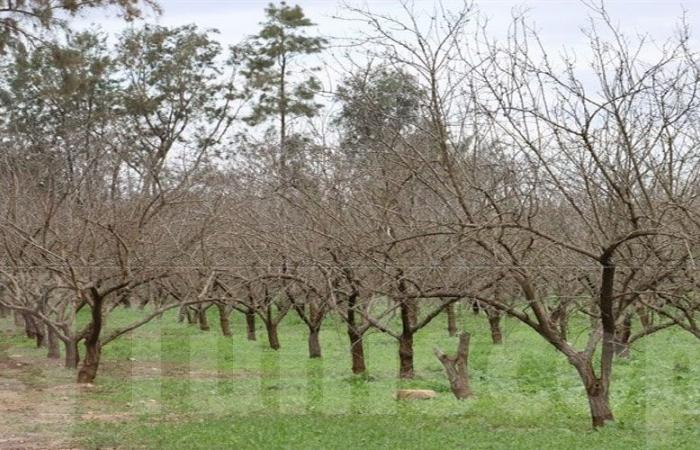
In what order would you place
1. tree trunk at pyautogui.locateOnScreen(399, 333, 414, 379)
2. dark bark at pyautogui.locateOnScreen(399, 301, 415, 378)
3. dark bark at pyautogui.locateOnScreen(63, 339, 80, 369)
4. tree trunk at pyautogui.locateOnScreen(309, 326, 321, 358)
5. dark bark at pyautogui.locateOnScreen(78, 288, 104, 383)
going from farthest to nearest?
tree trunk at pyautogui.locateOnScreen(309, 326, 321, 358) < dark bark at pyautogui.locateOnScreen(63, 339, 80, 369) < tree trunk at pyautogui.locateOnScreen(399, 333, 414, 379) < dark bark at pyautogui.locateOnScreen(78, 288, 104, 383) < dark bark at pyautogui.locateOnScreen(399, 301, 415, 378)

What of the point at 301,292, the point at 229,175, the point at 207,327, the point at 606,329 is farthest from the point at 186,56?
the point at 606,329

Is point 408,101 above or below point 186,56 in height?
below

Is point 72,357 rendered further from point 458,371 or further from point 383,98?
point 383,98

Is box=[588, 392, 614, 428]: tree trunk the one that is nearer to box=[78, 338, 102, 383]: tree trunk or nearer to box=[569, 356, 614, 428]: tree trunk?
box=[569, 356, 614, 428]: tree trunk

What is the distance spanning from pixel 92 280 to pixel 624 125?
835 cm

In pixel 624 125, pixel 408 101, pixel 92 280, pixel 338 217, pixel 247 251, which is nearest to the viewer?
pixel 624 125

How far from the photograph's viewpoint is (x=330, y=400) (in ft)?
40.2

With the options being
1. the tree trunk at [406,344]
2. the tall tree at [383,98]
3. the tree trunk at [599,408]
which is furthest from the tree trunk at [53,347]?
the tree trunk at [599,408]

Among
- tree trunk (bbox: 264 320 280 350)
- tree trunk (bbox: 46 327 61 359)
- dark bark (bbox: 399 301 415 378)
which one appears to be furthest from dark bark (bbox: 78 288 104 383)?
tree trunk (bbox: 264 320 280 350)

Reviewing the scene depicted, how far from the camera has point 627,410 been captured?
440 inches

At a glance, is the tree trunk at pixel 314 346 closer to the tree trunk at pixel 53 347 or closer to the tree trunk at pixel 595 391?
the tree trunk at pixel 53 347

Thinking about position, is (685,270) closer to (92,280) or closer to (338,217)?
(338,217)

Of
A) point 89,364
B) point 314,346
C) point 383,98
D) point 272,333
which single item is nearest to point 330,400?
point 383,98

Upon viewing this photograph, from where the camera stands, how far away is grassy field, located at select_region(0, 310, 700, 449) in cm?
891
